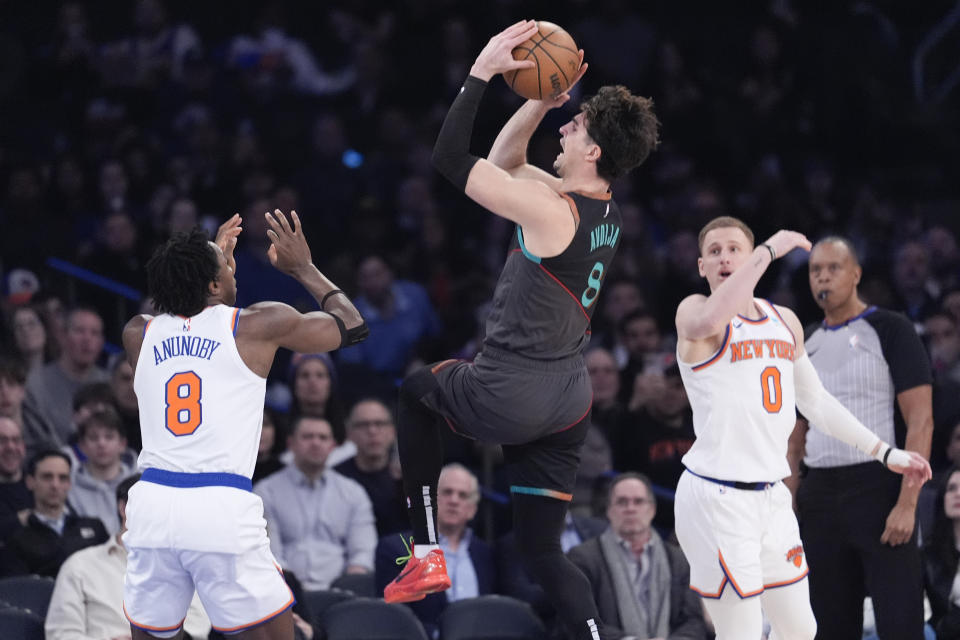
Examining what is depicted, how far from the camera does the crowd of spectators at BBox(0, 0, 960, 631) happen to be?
9.32m

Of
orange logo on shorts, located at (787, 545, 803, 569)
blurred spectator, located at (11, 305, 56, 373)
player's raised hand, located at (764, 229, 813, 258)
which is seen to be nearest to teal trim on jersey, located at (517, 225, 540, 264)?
player's raised hand, located at (764, 229, 813, 258)

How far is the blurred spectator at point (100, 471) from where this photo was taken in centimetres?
895

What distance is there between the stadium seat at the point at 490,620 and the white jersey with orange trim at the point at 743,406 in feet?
8.65

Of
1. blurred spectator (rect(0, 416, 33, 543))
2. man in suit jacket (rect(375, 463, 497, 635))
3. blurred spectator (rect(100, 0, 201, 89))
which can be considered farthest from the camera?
blurred spectator (rect(100, 0, 201, 89))

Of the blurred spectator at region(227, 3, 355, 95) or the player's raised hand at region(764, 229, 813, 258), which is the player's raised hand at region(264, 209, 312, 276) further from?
the blurred spectator at region(227, 3, 355, 95)

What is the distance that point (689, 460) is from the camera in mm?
5980

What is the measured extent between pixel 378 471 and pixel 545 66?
4.76 metres

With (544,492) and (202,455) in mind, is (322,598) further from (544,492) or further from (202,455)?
(202,455)

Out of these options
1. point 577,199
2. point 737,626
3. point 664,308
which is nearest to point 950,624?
point 737,626

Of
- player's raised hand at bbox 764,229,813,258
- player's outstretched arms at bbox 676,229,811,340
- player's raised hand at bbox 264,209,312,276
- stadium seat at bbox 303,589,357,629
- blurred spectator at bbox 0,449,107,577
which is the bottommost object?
stadium seat at bbox 303,589,357,629

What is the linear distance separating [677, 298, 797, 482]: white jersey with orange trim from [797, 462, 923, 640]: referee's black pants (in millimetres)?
1318

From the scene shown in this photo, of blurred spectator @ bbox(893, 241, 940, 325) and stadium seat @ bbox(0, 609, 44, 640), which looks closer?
stadium seat @ bbox(0, 609, 44, 640)

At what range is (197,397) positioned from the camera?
5.43 meters

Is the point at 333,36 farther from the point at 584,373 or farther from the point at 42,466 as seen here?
the point at 584,373
